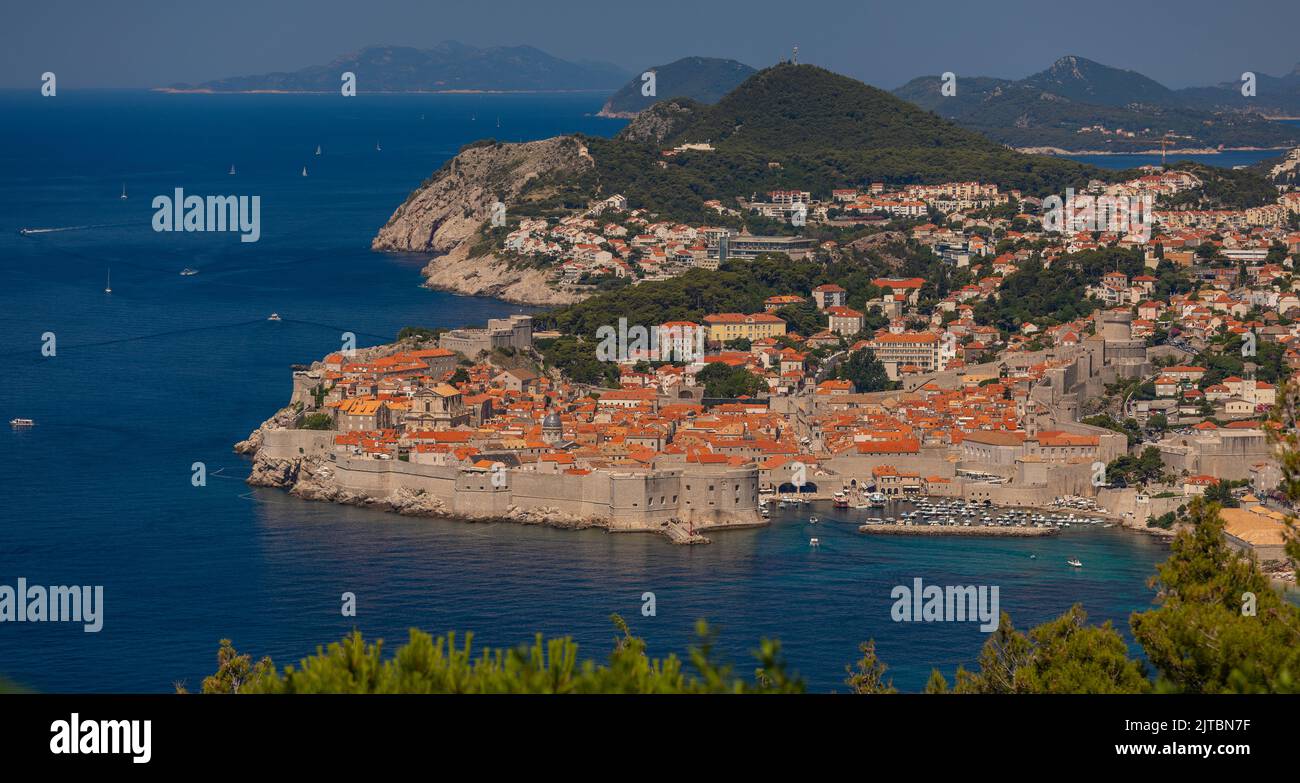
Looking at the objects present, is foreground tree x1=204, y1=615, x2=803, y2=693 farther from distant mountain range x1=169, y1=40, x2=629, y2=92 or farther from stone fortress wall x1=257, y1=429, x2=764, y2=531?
distant mountain range x1=169, y1=40, x2=629, y2=92

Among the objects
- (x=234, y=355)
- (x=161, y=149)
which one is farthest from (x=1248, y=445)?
(x=161, y=149)

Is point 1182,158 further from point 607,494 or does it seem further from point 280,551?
point 280,551

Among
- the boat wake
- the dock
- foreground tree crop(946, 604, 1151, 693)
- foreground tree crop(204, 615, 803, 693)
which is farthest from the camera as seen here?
the boat wake
